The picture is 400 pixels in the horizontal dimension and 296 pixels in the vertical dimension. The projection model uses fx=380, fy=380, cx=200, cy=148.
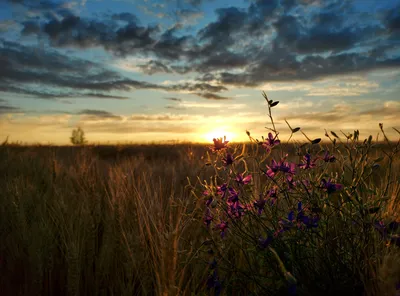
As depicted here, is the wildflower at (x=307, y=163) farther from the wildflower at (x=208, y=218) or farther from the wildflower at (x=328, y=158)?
the wildflower at (x=208, y=218)

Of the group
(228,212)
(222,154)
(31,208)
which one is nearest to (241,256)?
(228,212)

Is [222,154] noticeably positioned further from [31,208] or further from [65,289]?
[31,208]

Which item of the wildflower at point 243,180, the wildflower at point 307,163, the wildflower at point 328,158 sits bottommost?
the wildflower at point 243,180

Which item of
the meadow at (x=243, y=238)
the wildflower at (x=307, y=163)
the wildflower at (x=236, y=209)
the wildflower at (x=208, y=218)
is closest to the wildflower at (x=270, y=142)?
the meadow at (x=243, y=238)

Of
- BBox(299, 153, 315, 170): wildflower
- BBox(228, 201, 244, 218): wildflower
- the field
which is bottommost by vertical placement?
the field

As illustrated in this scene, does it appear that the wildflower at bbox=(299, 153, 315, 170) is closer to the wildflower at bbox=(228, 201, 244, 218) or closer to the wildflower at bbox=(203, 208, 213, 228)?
the wildflower at bbox=(228, 201, 244, 218)

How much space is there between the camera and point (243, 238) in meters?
1.72

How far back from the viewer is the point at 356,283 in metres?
1.53

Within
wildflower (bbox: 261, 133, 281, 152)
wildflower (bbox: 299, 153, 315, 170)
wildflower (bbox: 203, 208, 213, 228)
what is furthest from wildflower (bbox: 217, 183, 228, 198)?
wildflower (bbox: 299, 153, 315, 170)

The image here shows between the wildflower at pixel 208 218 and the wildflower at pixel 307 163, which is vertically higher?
the wildflower at pixel 307 163

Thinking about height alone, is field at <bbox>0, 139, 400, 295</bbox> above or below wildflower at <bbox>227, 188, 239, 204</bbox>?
below

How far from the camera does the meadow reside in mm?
1515

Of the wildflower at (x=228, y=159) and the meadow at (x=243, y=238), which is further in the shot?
the wildflower at (x=228, y=159)

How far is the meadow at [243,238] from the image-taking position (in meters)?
1.51
